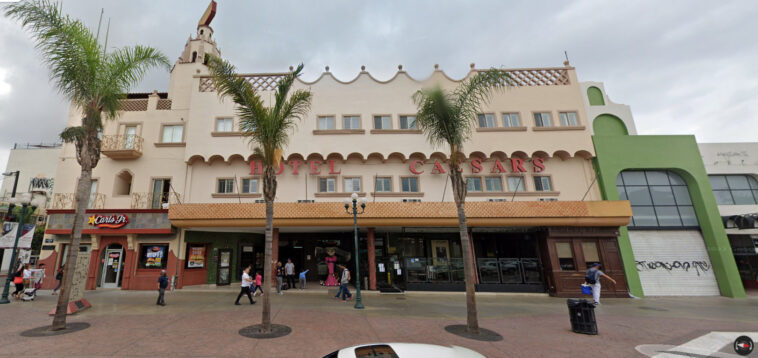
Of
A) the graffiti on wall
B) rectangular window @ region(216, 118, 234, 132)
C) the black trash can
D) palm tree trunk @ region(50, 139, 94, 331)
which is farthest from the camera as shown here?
rectangular window @ region(216, 118, 234, 132)

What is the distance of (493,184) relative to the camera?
19453 millimetres

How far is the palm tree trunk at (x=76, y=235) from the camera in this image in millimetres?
8570

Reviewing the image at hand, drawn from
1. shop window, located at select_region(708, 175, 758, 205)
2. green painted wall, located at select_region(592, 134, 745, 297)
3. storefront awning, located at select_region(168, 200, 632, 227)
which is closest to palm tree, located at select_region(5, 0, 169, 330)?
storefront awning, located at select_region(168, 200, 632, 227)

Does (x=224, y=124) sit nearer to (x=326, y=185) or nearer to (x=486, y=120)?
(x=326, y=185)

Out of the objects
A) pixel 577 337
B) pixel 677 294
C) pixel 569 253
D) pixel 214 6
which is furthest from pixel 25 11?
pixel 677 294

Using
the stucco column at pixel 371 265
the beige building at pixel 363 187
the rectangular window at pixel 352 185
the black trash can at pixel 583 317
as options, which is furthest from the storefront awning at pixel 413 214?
the black trash can at pixel 583 317

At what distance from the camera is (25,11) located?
29.3 ft

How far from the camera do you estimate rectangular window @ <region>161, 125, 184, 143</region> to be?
794 inches

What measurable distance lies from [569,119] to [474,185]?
766cm

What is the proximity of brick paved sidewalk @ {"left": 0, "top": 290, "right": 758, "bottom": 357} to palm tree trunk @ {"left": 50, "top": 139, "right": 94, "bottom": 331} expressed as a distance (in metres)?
0.84

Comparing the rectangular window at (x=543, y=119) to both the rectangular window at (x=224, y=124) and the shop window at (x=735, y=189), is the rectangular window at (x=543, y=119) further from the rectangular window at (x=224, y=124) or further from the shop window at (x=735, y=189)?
the rectangular window at (x=224, y=124)

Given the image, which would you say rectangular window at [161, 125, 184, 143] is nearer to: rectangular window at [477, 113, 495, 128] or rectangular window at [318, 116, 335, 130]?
rectangular window at [318, 116, 335, 130]

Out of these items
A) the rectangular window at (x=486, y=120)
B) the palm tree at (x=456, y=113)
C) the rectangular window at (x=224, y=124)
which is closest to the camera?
the palm tree at (x=456, y=113)

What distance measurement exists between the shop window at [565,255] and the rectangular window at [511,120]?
7.79m
